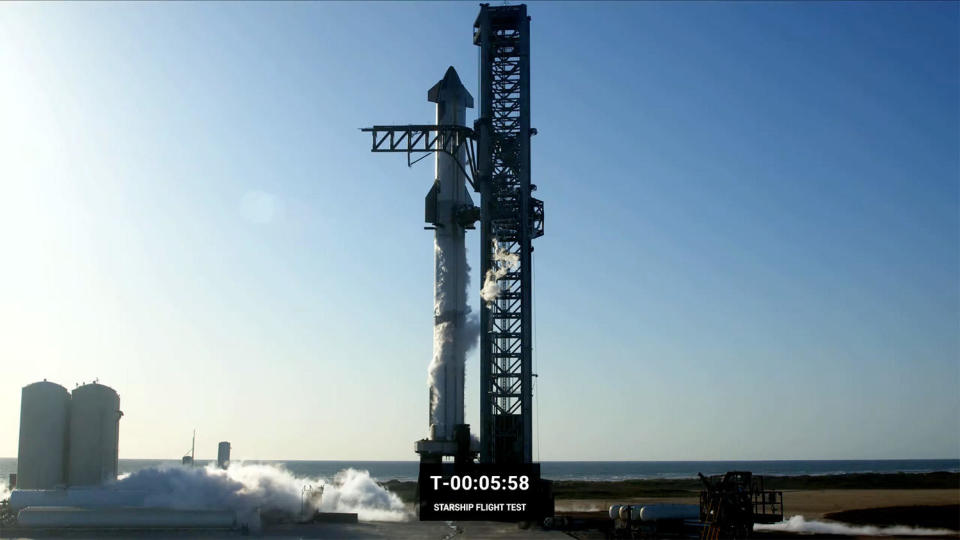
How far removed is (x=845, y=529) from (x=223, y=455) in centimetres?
4079

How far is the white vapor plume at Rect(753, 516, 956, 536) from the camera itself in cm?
4650

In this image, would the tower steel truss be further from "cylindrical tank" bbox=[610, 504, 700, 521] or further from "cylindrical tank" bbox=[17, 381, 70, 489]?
"cylindrical tank" bbox=[17, 381, 70, 489]

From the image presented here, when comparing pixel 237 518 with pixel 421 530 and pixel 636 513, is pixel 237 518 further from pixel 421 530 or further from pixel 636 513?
pixel 636 513

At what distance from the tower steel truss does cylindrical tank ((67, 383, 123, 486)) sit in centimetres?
2139

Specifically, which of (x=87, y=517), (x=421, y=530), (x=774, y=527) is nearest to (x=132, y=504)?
(x=87, y=517)

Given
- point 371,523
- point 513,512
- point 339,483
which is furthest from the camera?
point 339,483

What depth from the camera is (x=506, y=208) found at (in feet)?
173

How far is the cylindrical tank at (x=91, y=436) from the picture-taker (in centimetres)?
5400

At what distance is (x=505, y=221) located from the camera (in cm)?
5231

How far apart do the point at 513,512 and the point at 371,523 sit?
928 cm

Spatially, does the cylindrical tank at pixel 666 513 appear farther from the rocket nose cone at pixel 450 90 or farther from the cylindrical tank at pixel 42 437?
the cylindrical tank at pixel 42 437

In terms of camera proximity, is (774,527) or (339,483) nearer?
(774,527)

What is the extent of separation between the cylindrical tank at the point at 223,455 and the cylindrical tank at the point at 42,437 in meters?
13.7

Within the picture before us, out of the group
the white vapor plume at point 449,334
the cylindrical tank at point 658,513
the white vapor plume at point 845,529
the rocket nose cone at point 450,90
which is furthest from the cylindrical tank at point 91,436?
the white vapor plume at point 845,529
